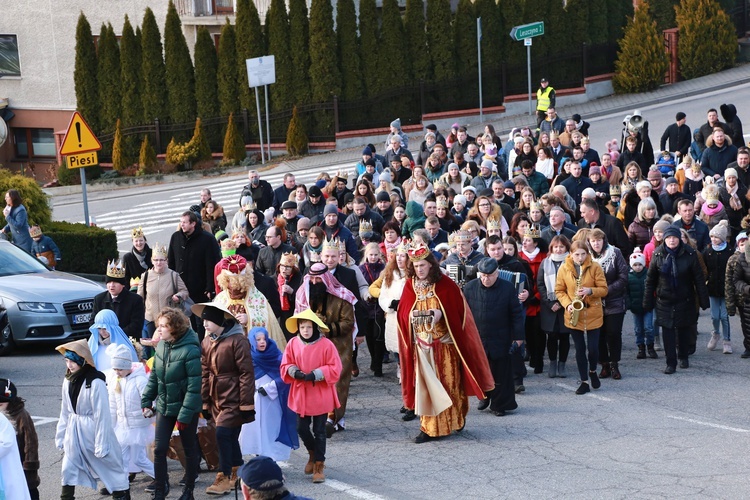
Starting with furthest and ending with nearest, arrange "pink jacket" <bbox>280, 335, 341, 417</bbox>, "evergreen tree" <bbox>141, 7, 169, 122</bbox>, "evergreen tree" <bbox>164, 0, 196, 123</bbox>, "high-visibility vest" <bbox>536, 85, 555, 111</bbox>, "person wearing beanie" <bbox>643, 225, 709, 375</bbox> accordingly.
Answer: "evergreen tree" <bbox>141, 7, 169, 122</bbox> < "evergreen tree" <bbox>164, 0, 196, 123</bbox> < "high-visibility vest" <bbox>536, 85, 555, 111</bbox> < "person wearing beanie" <bbox>643, 225, 709, 375</bbox> < "pink jacket" <bbox>280, 335, 341, 417</bbox>

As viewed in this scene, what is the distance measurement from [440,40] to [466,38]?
31.8 inches

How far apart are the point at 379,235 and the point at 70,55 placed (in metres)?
28.4

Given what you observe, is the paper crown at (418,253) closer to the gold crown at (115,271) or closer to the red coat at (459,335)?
the red coat at (459,335)

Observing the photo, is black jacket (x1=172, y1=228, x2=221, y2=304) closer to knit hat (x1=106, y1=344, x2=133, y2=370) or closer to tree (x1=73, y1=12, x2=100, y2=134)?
knit hat (x1=106, y1=344, x2=133, y2=370)

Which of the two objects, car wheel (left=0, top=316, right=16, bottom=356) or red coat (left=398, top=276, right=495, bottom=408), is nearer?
red coat (left=398, top=276, right=495, bottom=408)

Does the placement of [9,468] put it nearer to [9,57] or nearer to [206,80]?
[206,80]

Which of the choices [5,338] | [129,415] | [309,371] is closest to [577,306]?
[309,371]

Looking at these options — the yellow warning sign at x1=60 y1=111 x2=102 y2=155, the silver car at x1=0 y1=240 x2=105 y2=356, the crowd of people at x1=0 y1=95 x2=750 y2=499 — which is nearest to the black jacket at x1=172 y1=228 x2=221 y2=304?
the crowd of people at x1=0 y1=95 x2=750 y2=499

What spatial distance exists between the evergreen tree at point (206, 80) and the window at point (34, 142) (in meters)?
7.02

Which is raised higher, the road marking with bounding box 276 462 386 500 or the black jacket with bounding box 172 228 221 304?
the black jacket with bounding box 172 228 221 304

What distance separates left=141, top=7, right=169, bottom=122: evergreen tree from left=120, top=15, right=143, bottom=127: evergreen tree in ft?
0.90

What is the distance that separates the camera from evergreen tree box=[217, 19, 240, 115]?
37844 mm

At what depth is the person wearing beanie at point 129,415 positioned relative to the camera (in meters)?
11.0

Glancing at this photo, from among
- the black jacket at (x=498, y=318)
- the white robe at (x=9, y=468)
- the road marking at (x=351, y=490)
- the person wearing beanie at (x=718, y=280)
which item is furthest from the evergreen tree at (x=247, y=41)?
the white robe at (x=9, y=468)
